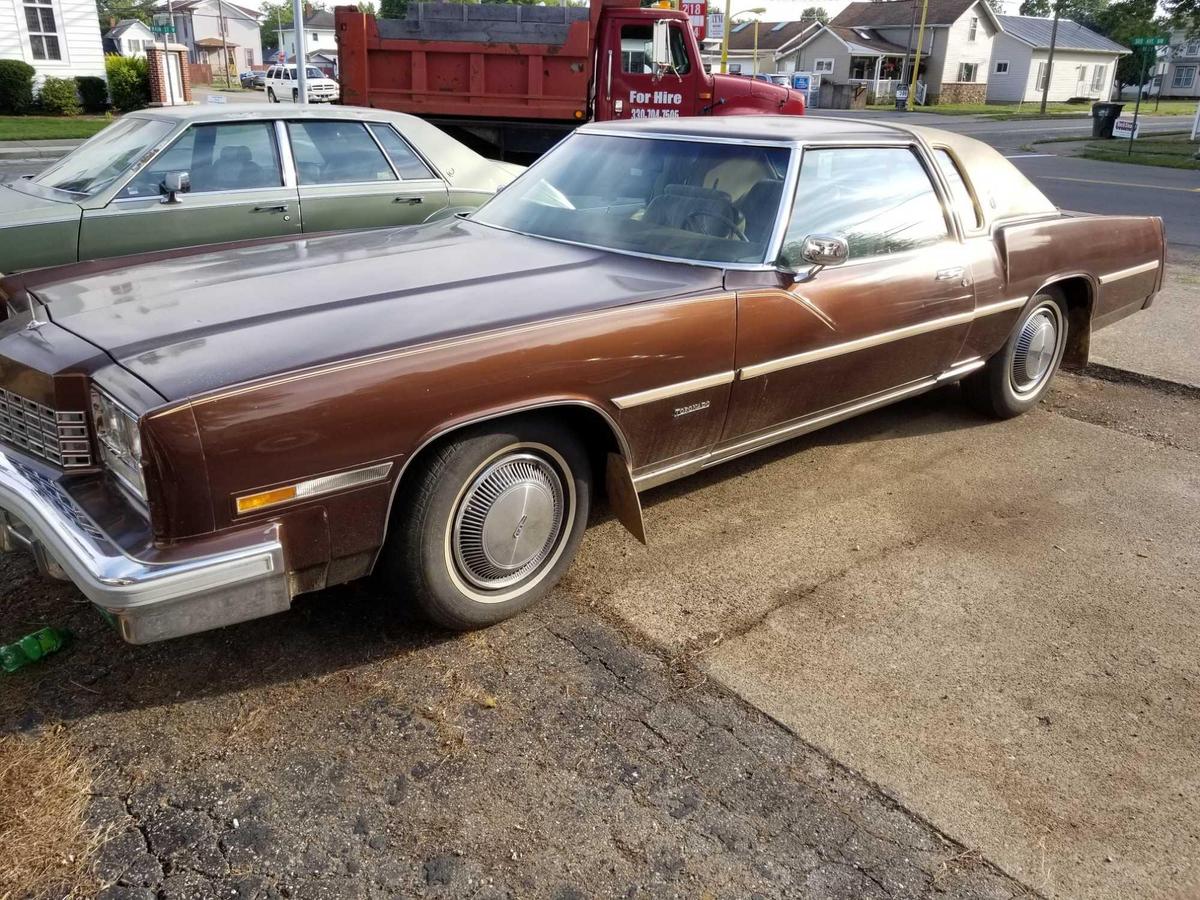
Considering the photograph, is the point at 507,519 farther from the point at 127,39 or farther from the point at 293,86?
the point at 127,39

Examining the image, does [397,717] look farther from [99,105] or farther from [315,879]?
[99,105]

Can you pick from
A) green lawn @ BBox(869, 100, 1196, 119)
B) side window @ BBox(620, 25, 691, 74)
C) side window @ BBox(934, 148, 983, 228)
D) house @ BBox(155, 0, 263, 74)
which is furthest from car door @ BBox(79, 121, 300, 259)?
house @ BBox(155, 0, 263, 74)

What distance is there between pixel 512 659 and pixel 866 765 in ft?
3.69

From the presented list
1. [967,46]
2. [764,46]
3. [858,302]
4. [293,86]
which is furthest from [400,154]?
[764,46]

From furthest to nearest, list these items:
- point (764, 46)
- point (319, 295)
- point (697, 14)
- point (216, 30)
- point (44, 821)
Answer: point (216, 30)
point (764, 46)
point (697, 14)
point (319, 295)
point (44, 821)

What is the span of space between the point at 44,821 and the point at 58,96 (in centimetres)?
2751

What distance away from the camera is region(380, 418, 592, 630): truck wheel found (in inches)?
115

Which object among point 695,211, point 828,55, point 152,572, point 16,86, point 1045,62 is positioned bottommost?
point 152,572

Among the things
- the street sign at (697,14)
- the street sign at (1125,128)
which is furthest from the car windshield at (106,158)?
the street sign at (1125,128)

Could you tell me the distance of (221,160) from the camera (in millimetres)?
6035

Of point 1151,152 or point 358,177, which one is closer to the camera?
point 358,177

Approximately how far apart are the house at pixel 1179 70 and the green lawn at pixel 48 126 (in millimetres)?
68081

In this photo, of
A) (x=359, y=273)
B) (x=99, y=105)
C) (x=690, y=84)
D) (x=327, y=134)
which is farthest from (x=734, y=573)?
(x=99, y=105)

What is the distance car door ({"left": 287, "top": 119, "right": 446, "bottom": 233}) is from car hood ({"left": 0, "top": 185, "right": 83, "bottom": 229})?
4.29 ft
